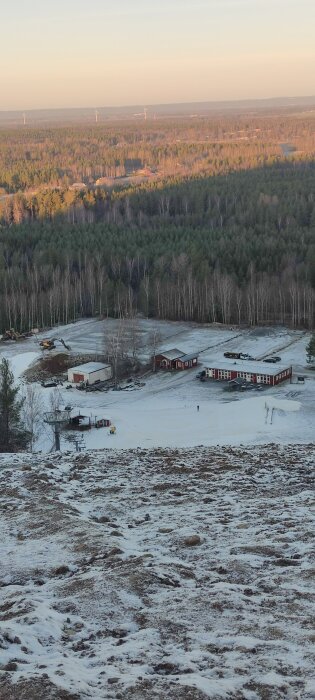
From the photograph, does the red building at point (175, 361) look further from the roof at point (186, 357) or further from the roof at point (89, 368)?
the roof at point (89, 368)

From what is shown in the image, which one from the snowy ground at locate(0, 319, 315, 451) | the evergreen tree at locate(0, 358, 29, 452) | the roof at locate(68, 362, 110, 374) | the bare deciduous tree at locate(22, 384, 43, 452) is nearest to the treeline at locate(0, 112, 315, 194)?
the snowy ground at locate(0, 319, 315, 451)

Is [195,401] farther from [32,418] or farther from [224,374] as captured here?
[32,418]

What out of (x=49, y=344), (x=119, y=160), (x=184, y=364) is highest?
(x=119, y=160)

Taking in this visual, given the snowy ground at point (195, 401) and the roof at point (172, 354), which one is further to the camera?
the roof at point (172, 354)

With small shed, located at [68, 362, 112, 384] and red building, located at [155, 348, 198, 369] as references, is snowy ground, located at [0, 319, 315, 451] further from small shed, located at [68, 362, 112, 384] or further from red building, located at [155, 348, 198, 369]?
small shed, located at [68, 362, 112, 384]

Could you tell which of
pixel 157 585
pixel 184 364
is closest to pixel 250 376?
pixel 184 364

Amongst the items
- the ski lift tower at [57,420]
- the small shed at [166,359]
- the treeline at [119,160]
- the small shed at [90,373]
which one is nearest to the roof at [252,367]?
the small shed at [166,359]
